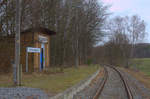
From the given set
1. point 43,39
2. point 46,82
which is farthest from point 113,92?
point 43,39

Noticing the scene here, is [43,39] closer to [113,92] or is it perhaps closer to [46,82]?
[46,82]

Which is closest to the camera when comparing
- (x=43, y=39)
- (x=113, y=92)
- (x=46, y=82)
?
(x=113, y=92)

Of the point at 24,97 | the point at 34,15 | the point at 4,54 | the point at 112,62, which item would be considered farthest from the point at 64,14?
the point at 112,62

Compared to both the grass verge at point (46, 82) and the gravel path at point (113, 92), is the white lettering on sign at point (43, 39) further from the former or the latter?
the gravel path at point (113, 92)

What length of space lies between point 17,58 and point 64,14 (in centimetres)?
1425

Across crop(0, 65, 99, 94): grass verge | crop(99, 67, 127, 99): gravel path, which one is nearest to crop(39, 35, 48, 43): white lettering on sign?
crop(0, 65, 99, 94): grass verge

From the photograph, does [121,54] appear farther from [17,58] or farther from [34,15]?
[17,58]

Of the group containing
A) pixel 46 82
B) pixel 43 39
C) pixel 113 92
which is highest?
pixel 43 39

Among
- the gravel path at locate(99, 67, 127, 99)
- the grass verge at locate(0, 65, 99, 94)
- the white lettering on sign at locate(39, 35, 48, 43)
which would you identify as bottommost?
the gravel path at locate(99, 67, 127, 99)

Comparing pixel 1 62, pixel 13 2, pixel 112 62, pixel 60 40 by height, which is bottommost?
pixel 112 62

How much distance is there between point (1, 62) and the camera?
15.1m

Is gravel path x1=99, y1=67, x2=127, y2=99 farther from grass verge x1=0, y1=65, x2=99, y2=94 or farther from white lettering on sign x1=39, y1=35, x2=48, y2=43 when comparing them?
white lettering on sign x1=39, y1=35, x2=48, y2=43

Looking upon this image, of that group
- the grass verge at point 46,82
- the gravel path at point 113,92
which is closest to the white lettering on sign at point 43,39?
the grass verge at point 46,82

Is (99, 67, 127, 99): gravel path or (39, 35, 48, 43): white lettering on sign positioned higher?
(39, 35, 48, 43): white lettering on sign
